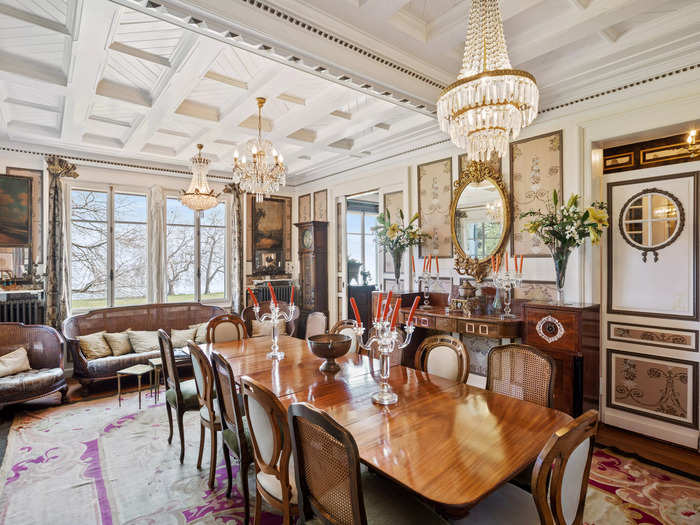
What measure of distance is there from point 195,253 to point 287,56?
4.41 m

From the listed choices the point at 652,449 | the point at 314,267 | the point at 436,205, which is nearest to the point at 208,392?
the point at 436,205

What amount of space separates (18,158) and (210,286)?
302cm

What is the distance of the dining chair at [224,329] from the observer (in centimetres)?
369

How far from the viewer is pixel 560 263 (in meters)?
3.23

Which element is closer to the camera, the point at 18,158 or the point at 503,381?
the point at 503,381

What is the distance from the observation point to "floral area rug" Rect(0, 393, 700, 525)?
2184 millimetres

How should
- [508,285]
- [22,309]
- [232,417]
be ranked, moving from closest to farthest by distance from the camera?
[232,417], [508,285], [22,309]

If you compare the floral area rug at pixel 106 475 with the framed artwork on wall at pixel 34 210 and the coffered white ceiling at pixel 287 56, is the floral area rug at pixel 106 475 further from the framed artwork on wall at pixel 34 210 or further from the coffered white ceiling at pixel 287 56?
the coffered white ceiling at pixel 287 56

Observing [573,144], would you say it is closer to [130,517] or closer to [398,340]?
[398,340]

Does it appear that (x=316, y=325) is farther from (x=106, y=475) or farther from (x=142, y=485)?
(x=106, y=475)

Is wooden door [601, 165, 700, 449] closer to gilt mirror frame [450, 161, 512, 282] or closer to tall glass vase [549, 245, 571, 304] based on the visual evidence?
tall glass vase [549, 245, 571, 304]

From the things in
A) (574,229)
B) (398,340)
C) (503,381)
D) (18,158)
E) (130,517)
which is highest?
(18,158)

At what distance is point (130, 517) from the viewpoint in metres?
2.19

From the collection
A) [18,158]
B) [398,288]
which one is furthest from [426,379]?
[18,158]
